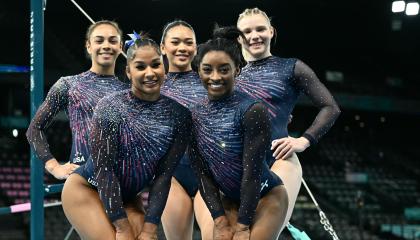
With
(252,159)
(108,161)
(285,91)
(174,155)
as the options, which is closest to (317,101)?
(285,91)

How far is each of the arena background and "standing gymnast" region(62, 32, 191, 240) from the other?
657 centimetres

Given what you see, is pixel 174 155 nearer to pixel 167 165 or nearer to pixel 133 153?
pixel 167 165

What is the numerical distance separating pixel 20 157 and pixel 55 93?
878 centimetres

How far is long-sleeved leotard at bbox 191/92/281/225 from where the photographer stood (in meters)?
2.30

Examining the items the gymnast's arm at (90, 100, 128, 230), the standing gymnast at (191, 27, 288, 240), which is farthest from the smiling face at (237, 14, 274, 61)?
the gymnast's arm at (90, 100, 128, 230)

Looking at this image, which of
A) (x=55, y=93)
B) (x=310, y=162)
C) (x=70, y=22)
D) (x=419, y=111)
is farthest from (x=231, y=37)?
(x=419, y=111)

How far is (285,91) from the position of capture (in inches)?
113

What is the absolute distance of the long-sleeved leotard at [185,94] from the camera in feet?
9.16

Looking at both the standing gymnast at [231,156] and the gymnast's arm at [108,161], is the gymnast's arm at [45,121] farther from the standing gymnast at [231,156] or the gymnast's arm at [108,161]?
the standing gymnast at [231,156]

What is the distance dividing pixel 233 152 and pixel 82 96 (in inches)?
35.9

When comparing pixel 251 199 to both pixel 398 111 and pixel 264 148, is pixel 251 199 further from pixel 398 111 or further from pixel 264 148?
pixel 398 111

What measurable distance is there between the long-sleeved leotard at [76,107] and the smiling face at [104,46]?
5cm

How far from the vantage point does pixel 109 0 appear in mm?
10516

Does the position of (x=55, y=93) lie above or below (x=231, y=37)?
below
